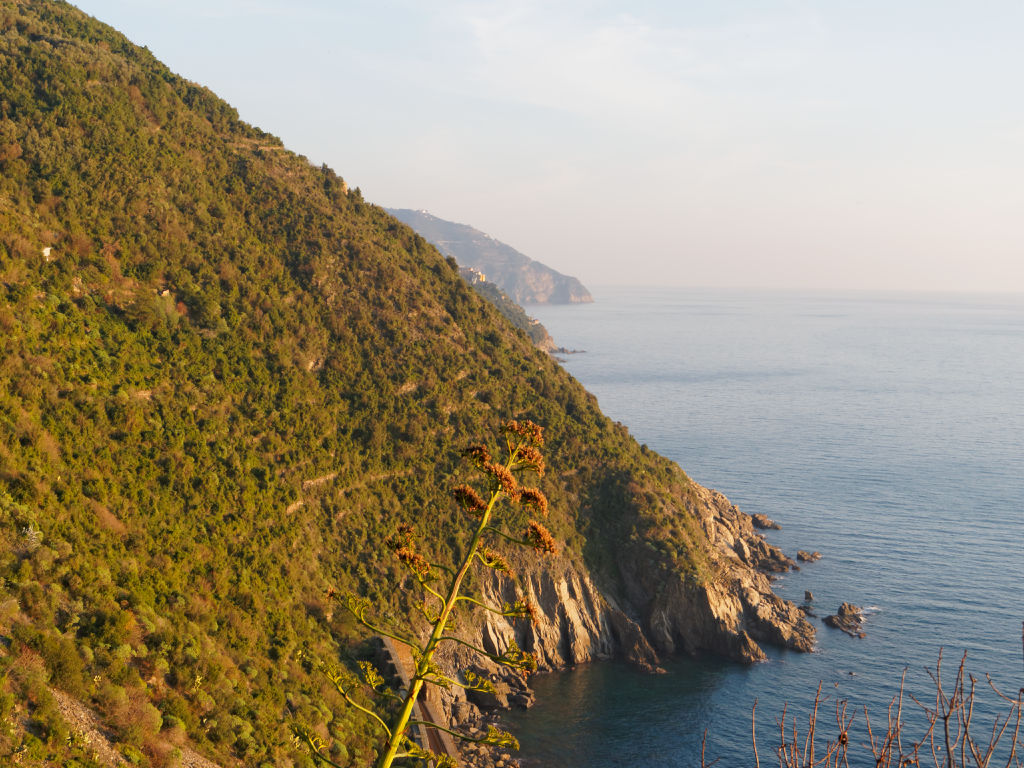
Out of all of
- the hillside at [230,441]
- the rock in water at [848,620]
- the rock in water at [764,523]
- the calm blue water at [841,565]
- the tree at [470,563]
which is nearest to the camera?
the tree at [470,563]

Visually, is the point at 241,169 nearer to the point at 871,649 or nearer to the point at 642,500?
the point at 642,500

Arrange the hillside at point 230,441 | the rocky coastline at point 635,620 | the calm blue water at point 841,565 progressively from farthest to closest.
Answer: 1. the rocky coastline at point 635,620
2. the calm blue water at point 841,565
3. the hillside at point 230,441

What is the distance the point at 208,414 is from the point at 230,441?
2906mm

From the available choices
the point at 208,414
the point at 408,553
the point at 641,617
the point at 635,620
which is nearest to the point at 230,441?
the point at 208,414

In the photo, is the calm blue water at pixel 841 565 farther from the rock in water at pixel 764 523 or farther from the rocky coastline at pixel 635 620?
the rocky coastline at pixel 635 620

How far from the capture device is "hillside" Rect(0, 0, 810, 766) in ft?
120

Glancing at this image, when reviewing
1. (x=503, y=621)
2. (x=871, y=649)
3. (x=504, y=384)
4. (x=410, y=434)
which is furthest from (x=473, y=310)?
(x=871, y=649)

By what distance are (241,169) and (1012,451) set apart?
143579 mm

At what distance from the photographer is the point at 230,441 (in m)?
60.6

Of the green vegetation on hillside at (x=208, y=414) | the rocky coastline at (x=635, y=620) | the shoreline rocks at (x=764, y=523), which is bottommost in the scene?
the rocky coastline at (x=635, y=620)

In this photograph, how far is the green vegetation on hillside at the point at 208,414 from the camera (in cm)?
3606

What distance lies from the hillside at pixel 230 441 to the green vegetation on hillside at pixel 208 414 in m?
0.23

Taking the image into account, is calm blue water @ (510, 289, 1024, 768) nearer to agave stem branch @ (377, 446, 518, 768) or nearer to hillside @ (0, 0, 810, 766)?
hillside @ (0, 0, 810, 766)

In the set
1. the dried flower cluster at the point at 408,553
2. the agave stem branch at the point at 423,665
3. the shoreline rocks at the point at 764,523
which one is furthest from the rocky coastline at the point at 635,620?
the agave stem branch at the point at 423,665
